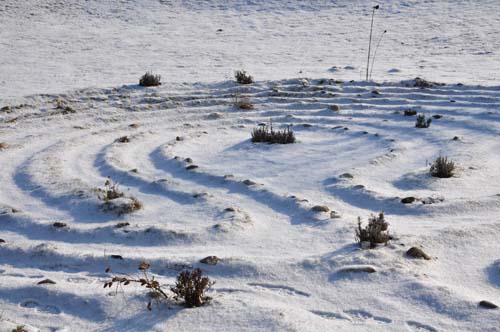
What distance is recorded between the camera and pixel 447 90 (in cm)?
995

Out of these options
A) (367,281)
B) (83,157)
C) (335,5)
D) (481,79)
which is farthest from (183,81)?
(335,5)

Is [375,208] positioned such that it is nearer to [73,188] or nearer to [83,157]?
[73,188]

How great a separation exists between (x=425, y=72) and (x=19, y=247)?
30.2 feet

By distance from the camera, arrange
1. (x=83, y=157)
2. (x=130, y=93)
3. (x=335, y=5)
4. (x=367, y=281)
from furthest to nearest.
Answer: (x=335, y=5), (x=130, y=93), (x=83, y=157), (x=367, y=281)

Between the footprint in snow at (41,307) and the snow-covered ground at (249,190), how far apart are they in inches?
0.6

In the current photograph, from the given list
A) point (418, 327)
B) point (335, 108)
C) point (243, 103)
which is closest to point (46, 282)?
point (418, 327)

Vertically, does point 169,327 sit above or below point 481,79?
below

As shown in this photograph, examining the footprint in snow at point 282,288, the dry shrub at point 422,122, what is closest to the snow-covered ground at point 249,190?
the footprint in snow at point 282,288

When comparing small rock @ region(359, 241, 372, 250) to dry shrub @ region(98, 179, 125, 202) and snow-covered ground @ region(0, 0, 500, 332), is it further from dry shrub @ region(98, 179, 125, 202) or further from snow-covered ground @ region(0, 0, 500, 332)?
dry shrub @ region(98, 179, 125, 202)

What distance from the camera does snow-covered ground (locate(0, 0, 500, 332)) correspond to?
3623 millimetres

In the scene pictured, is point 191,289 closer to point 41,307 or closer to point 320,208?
point 41,307

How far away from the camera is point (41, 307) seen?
3.64m

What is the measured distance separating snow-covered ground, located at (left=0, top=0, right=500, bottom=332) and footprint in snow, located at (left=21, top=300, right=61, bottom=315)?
0.05 ft

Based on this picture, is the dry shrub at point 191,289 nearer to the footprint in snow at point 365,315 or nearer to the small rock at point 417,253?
the footprint in snow at point 365,315
